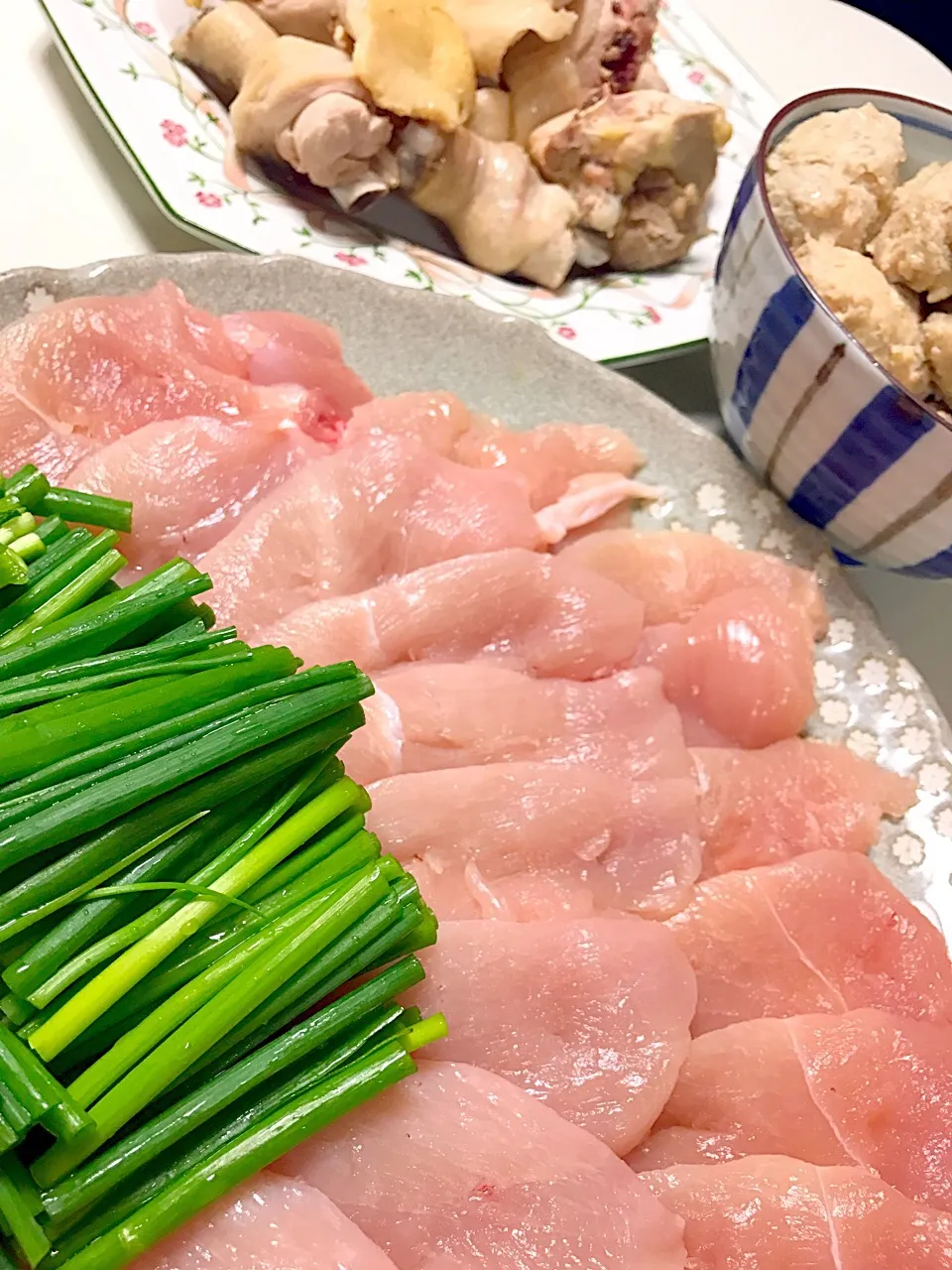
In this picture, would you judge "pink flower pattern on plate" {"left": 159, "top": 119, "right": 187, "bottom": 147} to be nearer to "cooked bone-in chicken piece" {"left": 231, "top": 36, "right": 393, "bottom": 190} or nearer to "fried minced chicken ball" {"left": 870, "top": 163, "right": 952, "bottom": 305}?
"cooked bone-in chicken piece" {"left": 231, "top": 36, "right": 393, "bottom": 190}

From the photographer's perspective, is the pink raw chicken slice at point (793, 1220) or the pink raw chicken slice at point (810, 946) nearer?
the pink raw chicken slice at point (793, 1220)

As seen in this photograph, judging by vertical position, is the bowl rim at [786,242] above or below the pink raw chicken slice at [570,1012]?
above

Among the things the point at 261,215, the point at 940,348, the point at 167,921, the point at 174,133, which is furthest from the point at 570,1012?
the point at 174,133

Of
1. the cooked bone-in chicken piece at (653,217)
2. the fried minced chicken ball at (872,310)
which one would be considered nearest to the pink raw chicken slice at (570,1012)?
the fried minced chicken ball at (872,310)

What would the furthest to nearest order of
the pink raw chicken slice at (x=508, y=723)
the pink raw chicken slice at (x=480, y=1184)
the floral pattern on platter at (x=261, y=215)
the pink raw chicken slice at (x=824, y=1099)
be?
1. the floral pattern on platter at (x=261, y=215)
2. the pink raw chicken slice at (x=508, y=723)
3. the pink raw chicken slice at (x=824, y=1099)
4. the pink raw chicken slice at (x=480, y=1184)

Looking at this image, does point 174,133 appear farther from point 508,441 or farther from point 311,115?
point 508,441

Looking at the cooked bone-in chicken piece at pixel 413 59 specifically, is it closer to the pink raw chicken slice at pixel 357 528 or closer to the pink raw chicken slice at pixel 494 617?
the pink raw chicken slice at pixel 357 528

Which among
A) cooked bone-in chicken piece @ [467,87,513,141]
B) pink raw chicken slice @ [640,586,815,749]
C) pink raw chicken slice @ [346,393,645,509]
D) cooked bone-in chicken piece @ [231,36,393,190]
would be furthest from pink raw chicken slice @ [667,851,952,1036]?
cooked bone-in chicken piece @ [467,87,513,141]
